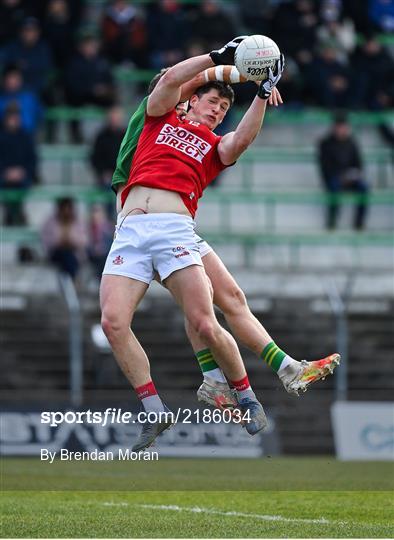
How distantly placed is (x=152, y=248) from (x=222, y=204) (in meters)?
12.1

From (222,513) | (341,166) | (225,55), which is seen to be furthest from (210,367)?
(341,166)

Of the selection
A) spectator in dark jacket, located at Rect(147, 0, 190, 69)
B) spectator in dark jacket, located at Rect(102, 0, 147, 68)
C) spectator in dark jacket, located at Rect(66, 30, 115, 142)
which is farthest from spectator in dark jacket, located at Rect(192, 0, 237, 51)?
spectator in dark jacket, located at Rect(66, 30, 115, 142)

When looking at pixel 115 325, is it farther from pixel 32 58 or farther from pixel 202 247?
pixel 32 58

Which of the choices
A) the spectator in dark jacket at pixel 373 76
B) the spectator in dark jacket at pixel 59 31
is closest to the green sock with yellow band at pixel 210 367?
the spectator in dark jacket at pixel 59 31

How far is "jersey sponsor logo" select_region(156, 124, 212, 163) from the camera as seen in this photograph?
1197 centimetres

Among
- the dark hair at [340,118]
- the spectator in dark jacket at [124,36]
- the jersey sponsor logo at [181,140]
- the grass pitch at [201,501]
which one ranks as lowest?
the grass pitch at [201,501]

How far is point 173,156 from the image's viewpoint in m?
12.0

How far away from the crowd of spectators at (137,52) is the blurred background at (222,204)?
29mm

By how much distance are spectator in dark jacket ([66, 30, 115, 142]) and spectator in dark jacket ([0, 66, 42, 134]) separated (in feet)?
2.49

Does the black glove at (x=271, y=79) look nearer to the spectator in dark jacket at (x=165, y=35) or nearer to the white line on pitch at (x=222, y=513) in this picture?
the white line on pitch at (x=222, y=513)

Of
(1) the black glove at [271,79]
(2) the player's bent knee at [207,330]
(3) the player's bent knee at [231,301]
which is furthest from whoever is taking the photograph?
(3) the player's bent knee at [231,301]

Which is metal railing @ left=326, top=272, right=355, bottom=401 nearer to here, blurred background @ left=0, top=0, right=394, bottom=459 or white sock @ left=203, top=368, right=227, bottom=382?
blurred background @ left=0, top=0, right=394, bottom=459

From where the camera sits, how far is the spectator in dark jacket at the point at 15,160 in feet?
74.4

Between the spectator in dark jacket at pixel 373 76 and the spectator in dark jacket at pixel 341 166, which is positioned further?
the spectator in dark jacket at pixel 373 76
